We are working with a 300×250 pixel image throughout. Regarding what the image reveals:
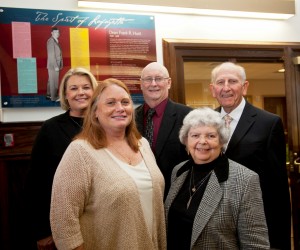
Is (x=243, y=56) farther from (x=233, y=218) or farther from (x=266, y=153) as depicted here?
(x=233, y=218)

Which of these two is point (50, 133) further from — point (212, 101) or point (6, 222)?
point (212, 101)

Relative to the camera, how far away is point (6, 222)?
2.42 meters

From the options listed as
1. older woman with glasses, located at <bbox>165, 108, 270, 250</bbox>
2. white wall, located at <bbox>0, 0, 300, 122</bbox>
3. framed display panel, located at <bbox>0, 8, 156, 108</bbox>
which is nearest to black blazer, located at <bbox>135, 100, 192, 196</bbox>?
older woman with glasses, located at <bbox>165, 108, 270, 250</bbox>

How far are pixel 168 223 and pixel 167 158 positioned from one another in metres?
0.45

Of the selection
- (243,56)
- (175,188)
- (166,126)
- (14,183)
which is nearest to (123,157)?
(175,188)

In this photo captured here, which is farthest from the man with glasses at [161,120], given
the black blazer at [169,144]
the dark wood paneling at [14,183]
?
the dark wood paneling at [14,183]

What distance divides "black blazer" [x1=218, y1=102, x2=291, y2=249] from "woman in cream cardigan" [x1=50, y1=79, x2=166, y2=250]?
0.62m

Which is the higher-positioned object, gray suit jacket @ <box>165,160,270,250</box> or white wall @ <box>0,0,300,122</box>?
white wall @ <box>0,0,300,122</box>

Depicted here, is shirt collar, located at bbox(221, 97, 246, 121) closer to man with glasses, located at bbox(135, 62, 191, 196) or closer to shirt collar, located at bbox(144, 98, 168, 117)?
man with glasses, located at bbox(135, 62, 191, 196)

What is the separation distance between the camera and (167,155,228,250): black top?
63.4 inches

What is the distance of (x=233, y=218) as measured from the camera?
1515 mm

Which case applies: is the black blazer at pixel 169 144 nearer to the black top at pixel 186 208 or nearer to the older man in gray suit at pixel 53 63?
the black top at pixel 186 208

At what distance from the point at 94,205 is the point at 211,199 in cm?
54

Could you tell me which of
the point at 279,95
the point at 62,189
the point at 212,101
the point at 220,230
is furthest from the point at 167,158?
the point at 279,95
